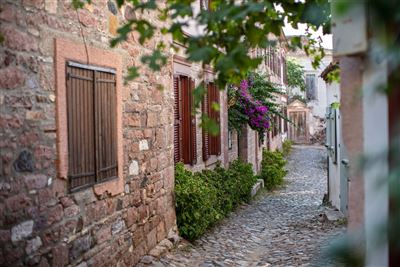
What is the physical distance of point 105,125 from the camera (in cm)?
513

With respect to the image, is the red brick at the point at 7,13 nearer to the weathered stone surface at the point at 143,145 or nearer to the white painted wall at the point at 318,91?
the weathered stone surface at the point at 143,145

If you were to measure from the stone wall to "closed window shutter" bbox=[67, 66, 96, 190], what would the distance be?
135 mm

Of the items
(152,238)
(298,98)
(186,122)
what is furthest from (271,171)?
(298,98)

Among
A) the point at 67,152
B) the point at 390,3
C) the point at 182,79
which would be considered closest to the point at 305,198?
the point at 182,79

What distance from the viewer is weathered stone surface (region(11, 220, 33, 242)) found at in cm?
360

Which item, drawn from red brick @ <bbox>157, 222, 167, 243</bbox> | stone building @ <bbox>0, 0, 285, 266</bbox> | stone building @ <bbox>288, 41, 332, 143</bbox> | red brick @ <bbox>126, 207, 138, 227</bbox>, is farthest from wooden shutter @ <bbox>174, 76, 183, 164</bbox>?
Result: stone building @ <bbox>288, 41, 332, 143</bbox>

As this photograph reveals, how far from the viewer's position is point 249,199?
494 inches

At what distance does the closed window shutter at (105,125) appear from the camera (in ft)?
16.2

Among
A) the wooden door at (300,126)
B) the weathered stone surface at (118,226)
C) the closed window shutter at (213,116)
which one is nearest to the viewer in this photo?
the weathered stone surface at (118,226)

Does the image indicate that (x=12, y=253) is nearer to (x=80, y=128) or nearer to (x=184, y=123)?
(x=80, y=128)

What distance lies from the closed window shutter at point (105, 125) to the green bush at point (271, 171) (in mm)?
11200

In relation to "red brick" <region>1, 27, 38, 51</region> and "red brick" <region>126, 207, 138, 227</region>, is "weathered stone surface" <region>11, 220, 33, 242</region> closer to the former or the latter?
"red brick" <region>1, 27, 38, 51</region>

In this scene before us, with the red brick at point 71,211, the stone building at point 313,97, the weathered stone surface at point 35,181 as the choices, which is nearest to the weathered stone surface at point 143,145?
the red brick at point 71,211

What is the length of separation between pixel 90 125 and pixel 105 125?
0.33 metres
